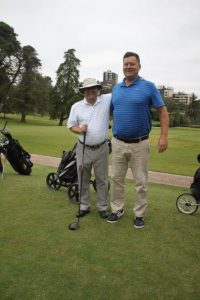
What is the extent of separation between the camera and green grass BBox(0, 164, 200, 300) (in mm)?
3561

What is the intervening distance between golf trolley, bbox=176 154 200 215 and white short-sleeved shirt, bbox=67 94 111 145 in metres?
1.68

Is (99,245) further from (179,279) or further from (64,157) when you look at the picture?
(64,157)

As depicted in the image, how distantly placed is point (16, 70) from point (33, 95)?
548cm

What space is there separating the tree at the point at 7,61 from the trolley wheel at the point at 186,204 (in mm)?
59028

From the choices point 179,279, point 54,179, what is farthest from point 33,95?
point 179,279

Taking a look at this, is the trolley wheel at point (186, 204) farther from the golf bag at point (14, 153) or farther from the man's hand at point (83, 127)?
the golf bag at point (14, 153)


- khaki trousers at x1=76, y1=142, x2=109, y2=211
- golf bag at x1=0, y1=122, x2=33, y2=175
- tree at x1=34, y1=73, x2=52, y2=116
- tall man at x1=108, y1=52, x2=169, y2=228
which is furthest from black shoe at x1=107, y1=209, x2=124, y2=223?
tree at x1=34, y1=73, x2=52, y2=116

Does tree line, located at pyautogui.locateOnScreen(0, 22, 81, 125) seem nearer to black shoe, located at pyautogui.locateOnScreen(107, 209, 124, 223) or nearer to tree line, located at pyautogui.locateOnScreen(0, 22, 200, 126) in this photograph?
tree line, located at pyautogui.locateOnScreen(0, 22, 200, 126)

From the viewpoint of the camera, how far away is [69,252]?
4332 millimetres

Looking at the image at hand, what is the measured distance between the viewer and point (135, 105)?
502 centimetres

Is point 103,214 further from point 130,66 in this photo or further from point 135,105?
point 130,66

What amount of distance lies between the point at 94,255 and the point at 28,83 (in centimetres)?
6345

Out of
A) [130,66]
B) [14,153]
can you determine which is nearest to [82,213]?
[130,66]

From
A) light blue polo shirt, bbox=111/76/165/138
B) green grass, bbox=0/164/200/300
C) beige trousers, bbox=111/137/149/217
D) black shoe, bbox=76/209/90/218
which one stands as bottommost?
green grass, bbox=0/164/200/300
